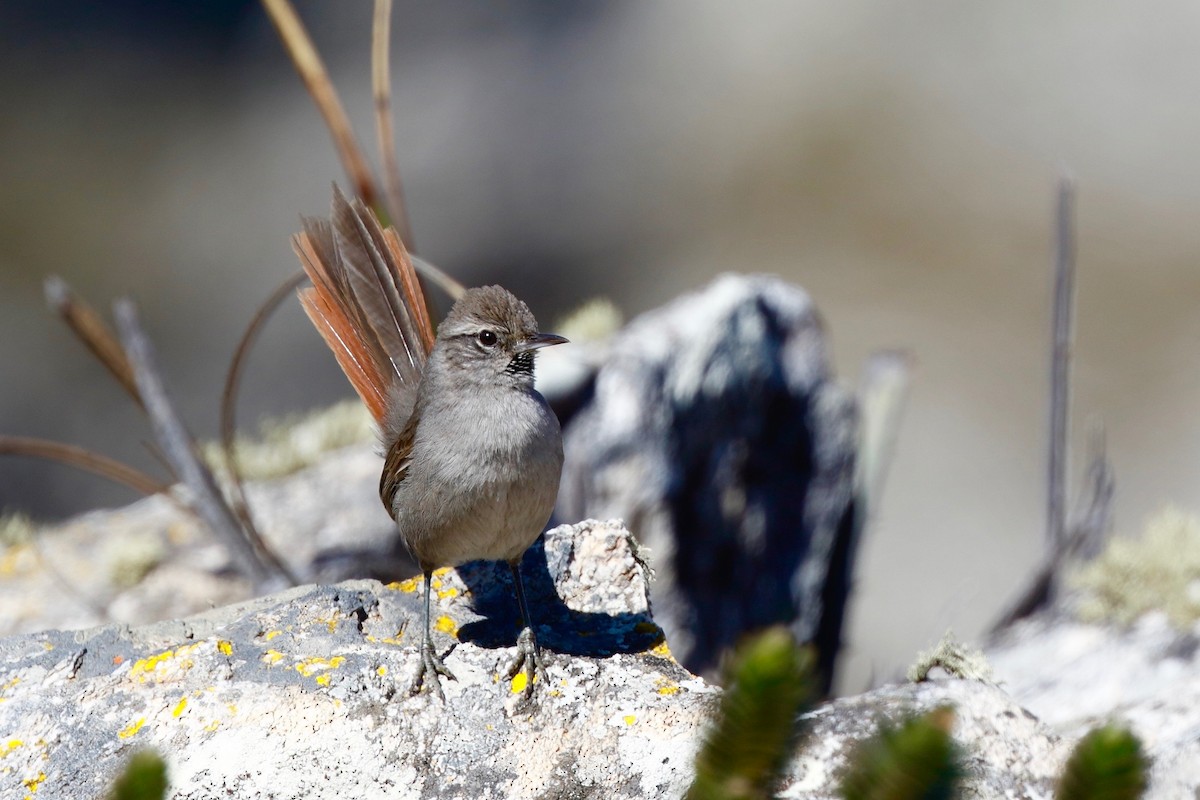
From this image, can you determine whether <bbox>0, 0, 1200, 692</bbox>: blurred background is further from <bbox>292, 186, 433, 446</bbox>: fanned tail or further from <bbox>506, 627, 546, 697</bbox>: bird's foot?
<bbox>506, 627, 546, 697</bbox>: bird's foot

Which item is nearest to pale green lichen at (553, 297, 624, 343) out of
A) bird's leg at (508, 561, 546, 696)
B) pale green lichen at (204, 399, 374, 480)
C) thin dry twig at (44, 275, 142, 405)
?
pale green lichen at (204, 399, 374, 480)

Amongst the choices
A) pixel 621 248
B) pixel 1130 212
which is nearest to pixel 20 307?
pixel 621 248

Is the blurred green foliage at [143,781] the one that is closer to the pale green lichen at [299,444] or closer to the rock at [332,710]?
the rock at [332,710]

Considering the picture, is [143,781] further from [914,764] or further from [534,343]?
[534,343]

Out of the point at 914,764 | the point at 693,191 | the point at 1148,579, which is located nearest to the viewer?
the point at 914,764

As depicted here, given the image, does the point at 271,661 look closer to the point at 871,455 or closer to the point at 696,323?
the point at 696,323

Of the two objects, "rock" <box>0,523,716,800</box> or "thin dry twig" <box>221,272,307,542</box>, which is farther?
"thin dry twig" <box>221,272,307,542</box>

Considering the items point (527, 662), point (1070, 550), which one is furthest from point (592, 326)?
point (527, 662)
